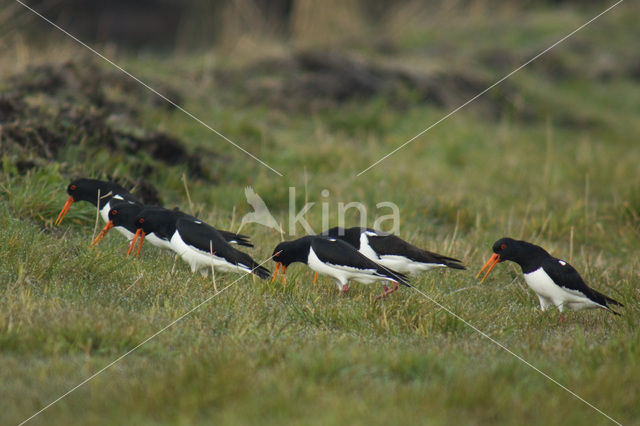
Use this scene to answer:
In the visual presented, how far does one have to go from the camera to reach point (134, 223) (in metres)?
5.43

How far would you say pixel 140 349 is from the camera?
388 cm

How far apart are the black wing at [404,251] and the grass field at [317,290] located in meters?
0.24

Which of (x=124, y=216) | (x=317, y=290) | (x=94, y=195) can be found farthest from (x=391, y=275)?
(x=94, y=195)

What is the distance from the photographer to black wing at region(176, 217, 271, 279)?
501 cm

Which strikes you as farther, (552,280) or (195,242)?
(195,242)

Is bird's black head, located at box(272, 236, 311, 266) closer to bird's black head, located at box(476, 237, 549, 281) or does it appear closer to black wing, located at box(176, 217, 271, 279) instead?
black wing, located at box(176, 217, 271, 279)

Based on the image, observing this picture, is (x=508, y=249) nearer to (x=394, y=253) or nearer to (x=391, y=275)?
(x=394, y=253)

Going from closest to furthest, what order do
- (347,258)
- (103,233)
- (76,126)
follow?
(347,258)
(103,233)
(76,126)

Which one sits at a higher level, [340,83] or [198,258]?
[340,83]

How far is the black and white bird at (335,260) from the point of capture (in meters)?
4.89

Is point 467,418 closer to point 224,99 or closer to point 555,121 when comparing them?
point 224,99

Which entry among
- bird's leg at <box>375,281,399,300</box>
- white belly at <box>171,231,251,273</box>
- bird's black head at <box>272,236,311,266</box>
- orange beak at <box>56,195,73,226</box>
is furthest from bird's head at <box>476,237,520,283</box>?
orange beak at <box>56,195,73,226</box>

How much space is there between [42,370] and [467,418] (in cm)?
203

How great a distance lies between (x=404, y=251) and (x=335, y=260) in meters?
0.63
